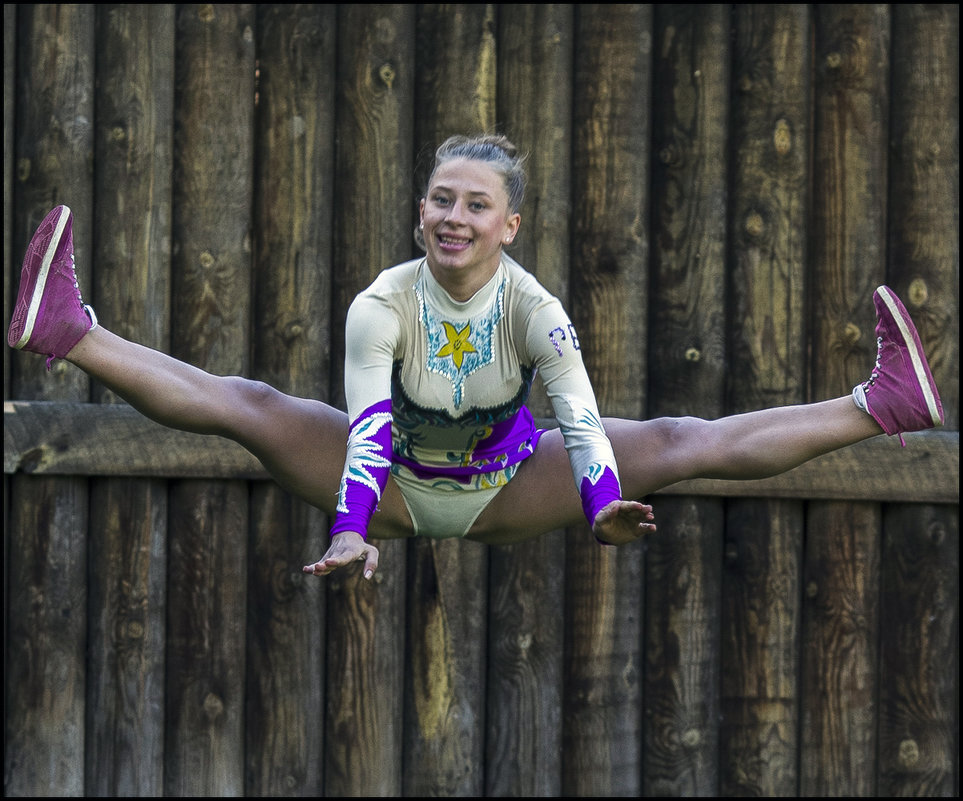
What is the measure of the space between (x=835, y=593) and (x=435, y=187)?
2.47m

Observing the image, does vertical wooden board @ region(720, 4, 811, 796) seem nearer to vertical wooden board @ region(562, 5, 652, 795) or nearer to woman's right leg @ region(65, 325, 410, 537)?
vertical wooden board @ region(562, 5, 652, 795)

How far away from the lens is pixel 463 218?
3.27 m

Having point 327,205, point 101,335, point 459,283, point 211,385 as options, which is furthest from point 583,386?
point 327,205

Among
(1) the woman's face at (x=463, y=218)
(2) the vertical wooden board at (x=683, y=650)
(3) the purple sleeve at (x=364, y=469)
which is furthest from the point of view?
(2) the vertical wooden board at (x=683, y=650)

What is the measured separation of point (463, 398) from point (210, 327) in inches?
67.1

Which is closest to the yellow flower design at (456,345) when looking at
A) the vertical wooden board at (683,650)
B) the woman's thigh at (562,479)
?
the woman's thigh at (562,479)

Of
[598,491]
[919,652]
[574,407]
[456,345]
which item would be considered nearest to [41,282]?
[456,345]

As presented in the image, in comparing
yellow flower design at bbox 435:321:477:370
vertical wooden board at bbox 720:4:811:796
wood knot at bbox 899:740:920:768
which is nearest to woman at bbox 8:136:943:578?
yellow flower design at bbox 435:321:477:370

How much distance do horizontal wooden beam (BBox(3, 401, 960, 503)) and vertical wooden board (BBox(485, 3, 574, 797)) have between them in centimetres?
65

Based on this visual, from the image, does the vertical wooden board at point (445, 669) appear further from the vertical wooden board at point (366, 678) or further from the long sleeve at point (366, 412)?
the long sleeve at point (366, 412)

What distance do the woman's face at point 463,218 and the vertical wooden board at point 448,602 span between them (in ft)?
4.81

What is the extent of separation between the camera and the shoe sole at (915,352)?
3.33 m

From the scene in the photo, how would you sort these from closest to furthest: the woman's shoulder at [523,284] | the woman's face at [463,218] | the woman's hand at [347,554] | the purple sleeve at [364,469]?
the woman's hand at [347,554] → the purple sleeve at [364,469] → the woman's face at [463,218] → the woman's shoulder at [523,284]

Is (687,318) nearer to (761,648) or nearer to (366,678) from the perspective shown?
(761,648)
